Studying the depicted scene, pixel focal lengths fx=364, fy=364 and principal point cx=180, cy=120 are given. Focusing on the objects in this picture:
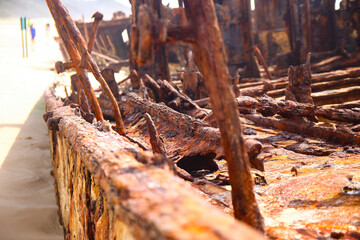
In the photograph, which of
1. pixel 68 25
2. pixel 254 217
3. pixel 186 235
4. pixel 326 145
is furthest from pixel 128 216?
pixel 68 25

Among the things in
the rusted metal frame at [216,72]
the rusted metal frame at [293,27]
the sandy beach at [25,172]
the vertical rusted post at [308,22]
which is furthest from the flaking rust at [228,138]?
the vertical rusted post at [308,22]

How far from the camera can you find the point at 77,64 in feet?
12.2

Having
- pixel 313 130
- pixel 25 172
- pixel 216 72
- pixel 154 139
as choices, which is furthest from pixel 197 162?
pixel 25 172

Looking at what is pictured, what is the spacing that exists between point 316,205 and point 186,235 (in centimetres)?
128

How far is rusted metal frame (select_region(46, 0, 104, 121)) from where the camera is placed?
3613 millimetres

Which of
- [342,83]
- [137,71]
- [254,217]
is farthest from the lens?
[137,71]

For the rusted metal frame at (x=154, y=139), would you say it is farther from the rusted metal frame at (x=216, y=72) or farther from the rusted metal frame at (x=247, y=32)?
the rusted metal frame at (x=247, y=32)

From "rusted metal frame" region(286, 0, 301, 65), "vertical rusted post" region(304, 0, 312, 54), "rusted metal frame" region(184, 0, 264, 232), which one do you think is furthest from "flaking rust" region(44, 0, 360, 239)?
"vertical rusted post" region(304, 0, 312, 54)

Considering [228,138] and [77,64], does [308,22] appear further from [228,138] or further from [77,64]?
[228,138]

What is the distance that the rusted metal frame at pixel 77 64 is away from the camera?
3.61 metres

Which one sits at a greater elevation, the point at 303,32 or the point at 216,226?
the point at 303,32

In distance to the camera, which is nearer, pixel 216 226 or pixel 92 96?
pixel 216 226

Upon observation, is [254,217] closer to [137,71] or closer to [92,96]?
[92,96]

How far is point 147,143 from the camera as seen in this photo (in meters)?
3.84
